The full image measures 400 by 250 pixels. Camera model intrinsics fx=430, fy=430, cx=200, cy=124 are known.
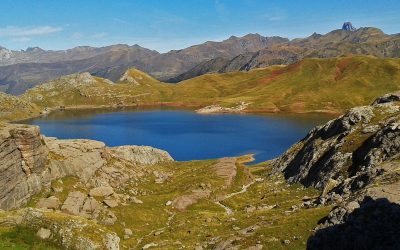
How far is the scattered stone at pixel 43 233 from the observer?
3309 centimetres

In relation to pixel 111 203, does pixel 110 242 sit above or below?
above

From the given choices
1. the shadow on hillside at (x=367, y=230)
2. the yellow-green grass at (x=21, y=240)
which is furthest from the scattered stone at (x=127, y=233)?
the shadow on hillside at (x=367, y=230)

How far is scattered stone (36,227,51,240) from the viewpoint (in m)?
33.1

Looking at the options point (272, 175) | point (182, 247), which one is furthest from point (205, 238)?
point (272, 175)

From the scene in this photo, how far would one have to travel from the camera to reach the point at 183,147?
17925 cm

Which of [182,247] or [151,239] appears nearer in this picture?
[182,247]

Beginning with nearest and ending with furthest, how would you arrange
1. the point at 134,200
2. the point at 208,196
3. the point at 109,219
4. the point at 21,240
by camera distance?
the point at 21,240
the point at 109,219
the point at 134,200
the point at 208,196

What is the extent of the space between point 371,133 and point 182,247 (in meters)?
43.5

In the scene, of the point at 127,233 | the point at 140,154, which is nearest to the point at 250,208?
the point at 127,233

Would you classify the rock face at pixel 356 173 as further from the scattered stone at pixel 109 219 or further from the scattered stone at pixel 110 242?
the scattered stone at pixel 109 219

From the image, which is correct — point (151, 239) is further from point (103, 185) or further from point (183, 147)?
point (183, 147)

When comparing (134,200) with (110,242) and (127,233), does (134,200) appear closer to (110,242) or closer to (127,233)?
(127,233)

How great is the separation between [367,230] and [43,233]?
24.5 metres

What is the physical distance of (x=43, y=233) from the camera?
3334 centimetres
